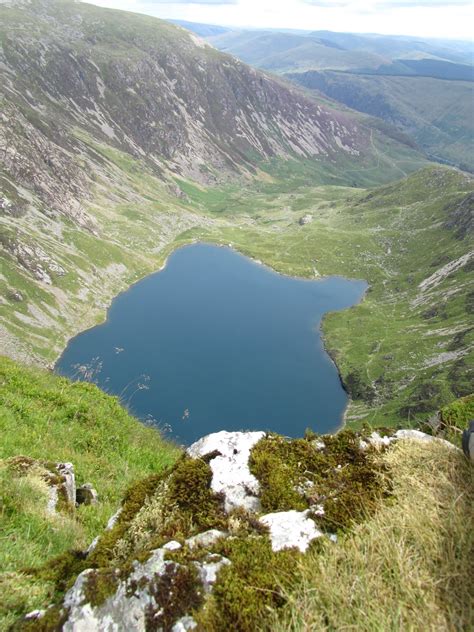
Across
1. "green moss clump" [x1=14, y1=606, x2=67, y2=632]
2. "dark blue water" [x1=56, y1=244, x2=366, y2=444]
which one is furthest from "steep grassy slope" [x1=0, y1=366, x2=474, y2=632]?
"dark blue water" [x1=56, y1=244, x2=366, y2=444]

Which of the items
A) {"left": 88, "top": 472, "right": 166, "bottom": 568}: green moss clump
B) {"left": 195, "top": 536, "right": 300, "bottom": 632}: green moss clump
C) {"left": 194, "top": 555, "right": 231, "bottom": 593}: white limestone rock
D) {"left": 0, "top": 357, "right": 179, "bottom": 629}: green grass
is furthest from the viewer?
{"left": 0, "top": 357, "right": 179, "bottom": 629}: green grass

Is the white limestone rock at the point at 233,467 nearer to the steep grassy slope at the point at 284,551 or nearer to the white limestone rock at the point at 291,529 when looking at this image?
the steep grassy slope at the point at 284,551

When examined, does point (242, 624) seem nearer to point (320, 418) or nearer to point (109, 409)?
point (109, 409)

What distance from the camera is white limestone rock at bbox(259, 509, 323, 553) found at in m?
8.00

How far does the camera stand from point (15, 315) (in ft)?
440

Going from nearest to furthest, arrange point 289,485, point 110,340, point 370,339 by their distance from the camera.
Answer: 1. point 289,485
2. point 110,340
3. point 370,339

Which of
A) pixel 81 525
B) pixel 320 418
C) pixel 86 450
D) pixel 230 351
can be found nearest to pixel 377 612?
pixel 81 525

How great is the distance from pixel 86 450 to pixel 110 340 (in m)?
132

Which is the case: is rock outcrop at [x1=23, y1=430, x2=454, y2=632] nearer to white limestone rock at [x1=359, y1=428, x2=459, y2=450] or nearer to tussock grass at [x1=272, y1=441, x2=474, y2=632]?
white limestone rock at [x1=359, y1=428, x2=459, y2=450]

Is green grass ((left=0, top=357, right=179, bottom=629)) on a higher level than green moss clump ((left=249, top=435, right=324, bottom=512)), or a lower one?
lower

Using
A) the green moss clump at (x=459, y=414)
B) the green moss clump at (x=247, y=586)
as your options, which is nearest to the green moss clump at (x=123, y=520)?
the green moss clump at (x=247, y=586)

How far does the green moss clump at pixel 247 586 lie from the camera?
21.5 ft

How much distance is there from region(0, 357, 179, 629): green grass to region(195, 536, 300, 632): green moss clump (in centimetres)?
324

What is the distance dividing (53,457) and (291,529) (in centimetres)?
1102
